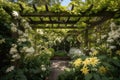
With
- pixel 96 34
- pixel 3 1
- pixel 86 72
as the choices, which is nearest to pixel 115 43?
pixel 86 72

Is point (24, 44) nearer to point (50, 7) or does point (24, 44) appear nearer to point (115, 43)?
point (50, 7)

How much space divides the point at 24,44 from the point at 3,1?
3.35 feet

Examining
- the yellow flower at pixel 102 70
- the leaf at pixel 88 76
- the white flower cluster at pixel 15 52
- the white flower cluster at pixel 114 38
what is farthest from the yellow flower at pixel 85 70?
the white flower cluster at pixel 15 52

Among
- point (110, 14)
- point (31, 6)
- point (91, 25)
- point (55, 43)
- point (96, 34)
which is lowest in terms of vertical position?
point (55, 43)

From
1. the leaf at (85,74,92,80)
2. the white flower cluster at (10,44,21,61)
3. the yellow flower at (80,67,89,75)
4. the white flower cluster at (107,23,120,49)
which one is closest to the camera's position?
the leaf at (85,74,92,80)

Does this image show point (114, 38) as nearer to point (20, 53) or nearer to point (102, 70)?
point (102, 70)

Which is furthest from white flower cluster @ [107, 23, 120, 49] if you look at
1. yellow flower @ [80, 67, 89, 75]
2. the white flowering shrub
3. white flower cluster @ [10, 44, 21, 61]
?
white flower cluster @ [10, 44, 21, 61]

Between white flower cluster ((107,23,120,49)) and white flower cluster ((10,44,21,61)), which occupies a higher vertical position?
white flower cluster ((107,23,120,49))

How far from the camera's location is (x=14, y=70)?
14.7 feet

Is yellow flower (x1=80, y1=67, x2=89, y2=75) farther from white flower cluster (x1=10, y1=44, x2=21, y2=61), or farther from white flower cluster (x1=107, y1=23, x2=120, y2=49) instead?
white flower cluster (x1=10, y1=44, x2=21, y2=61)

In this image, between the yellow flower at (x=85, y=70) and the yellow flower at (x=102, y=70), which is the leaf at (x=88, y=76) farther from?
the yellow flower at (x=102, y=70)

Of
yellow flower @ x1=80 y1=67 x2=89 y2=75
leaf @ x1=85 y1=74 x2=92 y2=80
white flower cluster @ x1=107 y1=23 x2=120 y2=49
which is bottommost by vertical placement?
leaf @ x1=85 y1=74 x2=92 y2=80

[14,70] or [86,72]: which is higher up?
[86,72]

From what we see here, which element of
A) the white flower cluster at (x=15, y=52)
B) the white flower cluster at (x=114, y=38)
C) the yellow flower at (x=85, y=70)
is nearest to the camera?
the yellow flower at (x=85, y=70)
